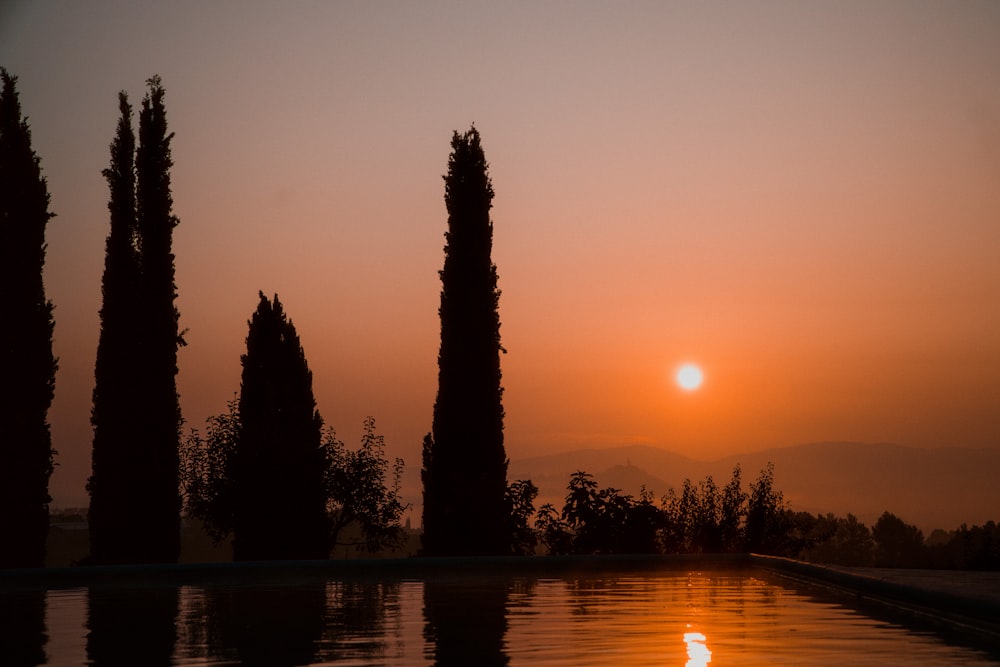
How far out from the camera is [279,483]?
3108 centimetres

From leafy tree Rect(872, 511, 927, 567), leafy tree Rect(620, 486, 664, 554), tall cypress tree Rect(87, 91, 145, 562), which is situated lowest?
leafy tree Rect(872, 511, 927, 567)

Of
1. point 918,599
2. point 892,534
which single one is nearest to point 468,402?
point 918,599

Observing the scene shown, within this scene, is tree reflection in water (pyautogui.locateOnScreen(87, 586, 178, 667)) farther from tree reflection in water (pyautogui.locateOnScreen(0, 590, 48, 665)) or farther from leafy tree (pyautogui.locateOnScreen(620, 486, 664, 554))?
leafy tree (pyautogui.locateOnScreen(620, 486, 664, 554))

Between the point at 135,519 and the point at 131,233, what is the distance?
7516 millimetres

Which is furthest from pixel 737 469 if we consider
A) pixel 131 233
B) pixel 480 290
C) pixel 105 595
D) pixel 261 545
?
pixel 131 233

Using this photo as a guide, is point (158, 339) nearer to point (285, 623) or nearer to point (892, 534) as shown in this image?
point (285, 623)

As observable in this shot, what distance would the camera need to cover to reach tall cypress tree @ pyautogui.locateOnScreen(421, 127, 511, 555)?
30.3 m

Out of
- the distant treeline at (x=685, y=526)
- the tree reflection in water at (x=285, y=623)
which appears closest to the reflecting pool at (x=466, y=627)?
the tree reflection in water at (x=285, y=623)

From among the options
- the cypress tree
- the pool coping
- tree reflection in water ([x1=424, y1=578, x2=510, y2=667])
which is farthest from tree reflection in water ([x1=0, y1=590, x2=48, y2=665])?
the cypress tree

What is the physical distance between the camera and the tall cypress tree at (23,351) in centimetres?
3044

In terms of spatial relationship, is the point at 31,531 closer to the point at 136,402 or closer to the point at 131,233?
the point at 136,402

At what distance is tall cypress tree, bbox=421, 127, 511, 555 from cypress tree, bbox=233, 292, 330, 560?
284cm

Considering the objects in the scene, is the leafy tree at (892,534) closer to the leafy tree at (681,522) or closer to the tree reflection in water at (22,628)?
the leafy tree at (681,522)

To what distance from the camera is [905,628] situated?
11.5 m
